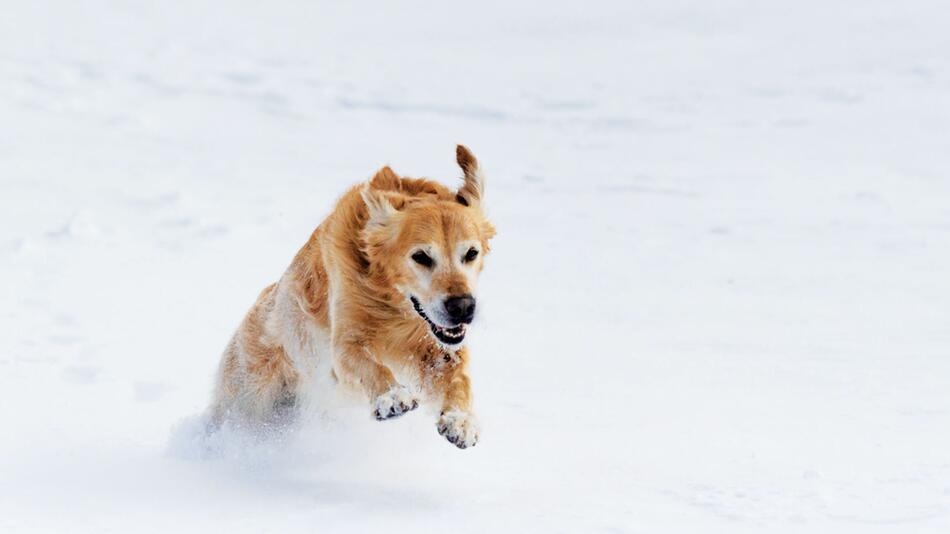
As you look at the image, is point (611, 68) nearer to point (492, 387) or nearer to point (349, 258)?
point (492, 387)

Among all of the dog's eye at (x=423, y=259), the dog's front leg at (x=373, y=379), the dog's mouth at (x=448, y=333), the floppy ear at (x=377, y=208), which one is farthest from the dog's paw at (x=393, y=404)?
the floppy ear at (x=377, y=208)

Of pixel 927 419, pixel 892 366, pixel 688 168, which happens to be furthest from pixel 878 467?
pixel 688 168

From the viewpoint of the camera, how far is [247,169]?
12719 millimetres

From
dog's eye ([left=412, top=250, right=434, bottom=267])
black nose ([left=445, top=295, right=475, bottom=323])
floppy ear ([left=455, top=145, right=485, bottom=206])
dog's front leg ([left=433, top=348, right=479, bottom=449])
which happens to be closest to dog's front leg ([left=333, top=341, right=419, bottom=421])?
dog's front leg ([left=433, top=348, right=479, bottom=449])

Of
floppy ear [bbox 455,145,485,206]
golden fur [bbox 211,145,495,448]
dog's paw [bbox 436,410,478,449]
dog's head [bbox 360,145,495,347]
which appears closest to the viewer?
dog's paw [bbox 436,410,478,449]

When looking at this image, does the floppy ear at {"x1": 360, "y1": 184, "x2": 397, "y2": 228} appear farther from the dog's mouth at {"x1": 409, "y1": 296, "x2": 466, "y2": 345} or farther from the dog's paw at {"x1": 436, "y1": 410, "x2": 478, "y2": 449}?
the dog's paw at {"x1": 436, "y1": 410, "x2": 478, "y2": 449}

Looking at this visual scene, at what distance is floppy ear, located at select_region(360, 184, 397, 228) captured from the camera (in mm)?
4891

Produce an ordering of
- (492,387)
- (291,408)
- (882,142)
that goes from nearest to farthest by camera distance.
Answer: (291,408) < (492,387) < (882,142)

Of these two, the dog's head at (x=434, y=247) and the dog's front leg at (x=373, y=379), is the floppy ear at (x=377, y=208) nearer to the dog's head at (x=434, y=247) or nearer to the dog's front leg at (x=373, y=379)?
the dog's head at (x=434, y=247)

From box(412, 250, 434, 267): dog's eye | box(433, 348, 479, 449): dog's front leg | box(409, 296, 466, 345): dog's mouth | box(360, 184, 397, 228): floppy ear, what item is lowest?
box(433, 348, 479, 449): dog's front leg

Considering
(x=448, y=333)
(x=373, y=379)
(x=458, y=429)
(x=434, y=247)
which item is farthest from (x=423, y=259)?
(x=458, y=429)

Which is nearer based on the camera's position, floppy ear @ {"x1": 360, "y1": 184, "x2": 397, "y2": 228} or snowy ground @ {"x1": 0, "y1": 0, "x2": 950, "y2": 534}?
snowy ground @ {"x1": 0, "y1": 0, "x2": 950, "y2": 534}

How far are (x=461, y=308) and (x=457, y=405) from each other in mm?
442

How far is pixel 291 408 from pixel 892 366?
3.52 metres
